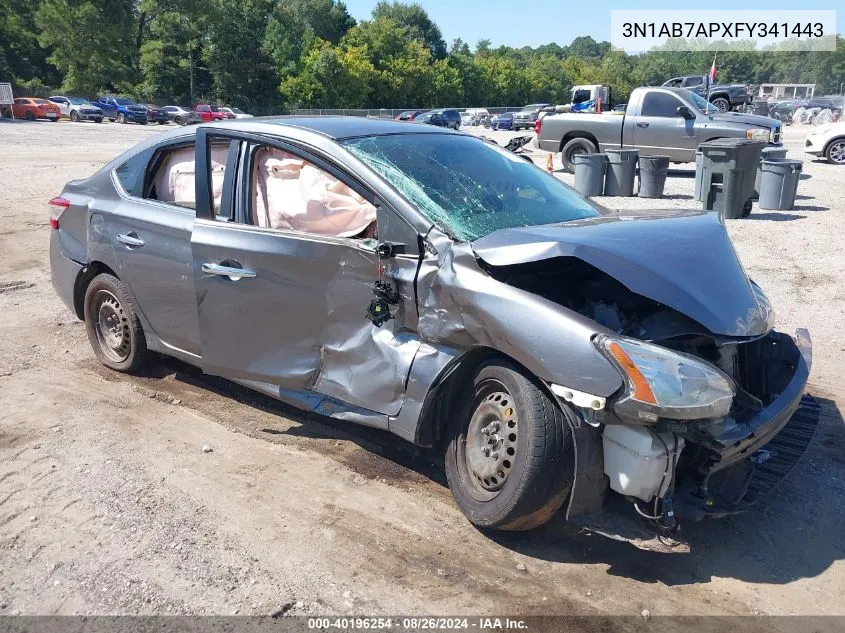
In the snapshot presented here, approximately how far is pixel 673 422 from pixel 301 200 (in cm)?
239

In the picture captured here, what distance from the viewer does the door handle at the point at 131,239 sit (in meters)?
4.88

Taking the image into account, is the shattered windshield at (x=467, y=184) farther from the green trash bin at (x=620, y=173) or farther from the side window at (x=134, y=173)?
the green trash bin at (x=620, y=173)

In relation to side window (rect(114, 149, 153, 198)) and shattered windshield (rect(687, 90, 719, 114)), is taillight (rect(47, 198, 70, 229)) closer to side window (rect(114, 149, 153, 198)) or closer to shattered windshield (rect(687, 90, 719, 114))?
side window (rect(114, 149, 153, 198))

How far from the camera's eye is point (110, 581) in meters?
3.15

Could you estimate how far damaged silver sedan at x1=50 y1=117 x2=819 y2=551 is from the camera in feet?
9.95

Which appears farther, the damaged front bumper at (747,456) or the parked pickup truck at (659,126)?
the parked pickup truck at (659,126)

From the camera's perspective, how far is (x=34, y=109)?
155 feet

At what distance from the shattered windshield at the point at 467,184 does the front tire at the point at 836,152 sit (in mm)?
17819

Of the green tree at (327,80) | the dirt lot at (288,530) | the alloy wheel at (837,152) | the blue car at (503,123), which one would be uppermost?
the green tree at (327,80)

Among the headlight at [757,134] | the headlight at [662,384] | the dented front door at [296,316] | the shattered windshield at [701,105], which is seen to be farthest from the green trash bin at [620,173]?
the headlight at [662,384]

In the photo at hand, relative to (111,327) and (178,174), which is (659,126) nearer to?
(178,174)

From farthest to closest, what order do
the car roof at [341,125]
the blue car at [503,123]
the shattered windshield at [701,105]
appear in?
the blue car at [503,123]
the shattered windshield at [701,105]
the car roof at [341,125]

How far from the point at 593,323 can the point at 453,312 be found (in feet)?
2.18

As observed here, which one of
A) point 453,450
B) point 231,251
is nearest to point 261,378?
point 231,251
